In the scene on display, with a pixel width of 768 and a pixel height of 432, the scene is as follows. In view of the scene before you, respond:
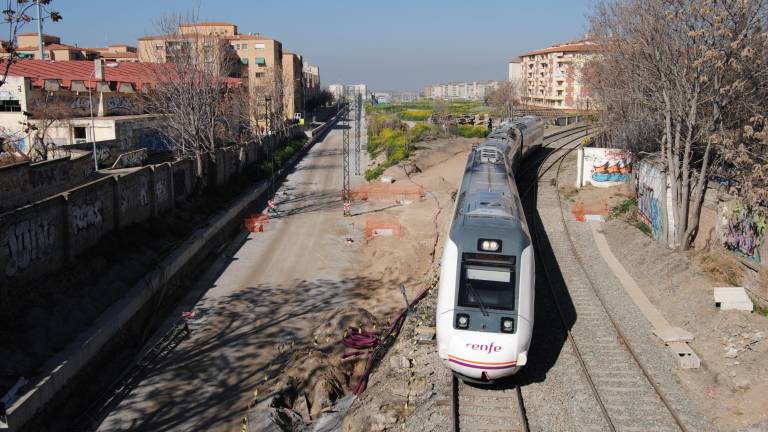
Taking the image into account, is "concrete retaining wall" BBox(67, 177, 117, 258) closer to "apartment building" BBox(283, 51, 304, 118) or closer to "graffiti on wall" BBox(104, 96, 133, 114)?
"graffiti on wall" BBox(104, 96, 133, 114)

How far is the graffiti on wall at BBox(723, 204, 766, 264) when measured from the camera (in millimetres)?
16594

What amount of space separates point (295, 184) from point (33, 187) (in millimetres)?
23909

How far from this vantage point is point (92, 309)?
59.8 feet

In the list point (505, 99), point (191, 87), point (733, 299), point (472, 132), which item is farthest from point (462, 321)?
point (505, 99)

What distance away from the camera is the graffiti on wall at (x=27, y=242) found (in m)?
16.5

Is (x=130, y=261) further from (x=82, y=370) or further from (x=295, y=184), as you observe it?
(x=295, y=184)

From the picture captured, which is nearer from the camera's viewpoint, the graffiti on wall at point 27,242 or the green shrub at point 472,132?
the graffiti on wall at point 27,242

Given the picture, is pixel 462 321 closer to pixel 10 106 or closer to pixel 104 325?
pixel 104 325

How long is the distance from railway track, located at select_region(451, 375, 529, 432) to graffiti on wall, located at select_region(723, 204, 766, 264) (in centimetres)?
873

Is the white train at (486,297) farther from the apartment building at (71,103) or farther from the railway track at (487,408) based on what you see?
the apartment building at (71,103)

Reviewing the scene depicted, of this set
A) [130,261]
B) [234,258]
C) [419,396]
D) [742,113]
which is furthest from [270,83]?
[419,396]

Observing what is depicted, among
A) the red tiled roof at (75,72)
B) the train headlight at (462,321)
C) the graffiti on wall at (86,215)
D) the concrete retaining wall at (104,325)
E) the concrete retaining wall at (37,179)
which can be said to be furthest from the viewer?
Result: the red tiled roof at (75,72)

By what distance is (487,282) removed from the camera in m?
12.4

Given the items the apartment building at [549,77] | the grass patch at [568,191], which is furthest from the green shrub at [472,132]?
the apartment building at [549,77]
